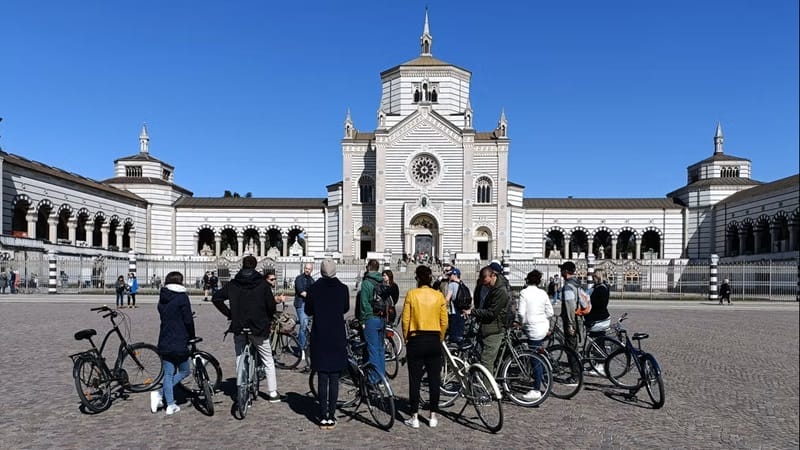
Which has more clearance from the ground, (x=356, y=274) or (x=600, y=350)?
(x=600, y=350)

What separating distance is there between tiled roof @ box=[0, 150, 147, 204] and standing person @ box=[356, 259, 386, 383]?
37604 mm

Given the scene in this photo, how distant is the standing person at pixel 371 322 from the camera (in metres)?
8.02

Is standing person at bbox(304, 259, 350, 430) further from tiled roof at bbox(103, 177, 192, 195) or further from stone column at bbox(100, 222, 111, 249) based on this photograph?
tiled roof at bbox(103, 177, 192, 195)

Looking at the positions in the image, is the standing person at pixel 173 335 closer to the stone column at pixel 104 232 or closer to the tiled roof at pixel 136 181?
the stone column at pixel 104 232

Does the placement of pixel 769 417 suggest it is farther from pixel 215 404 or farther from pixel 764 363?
pixel 215 404

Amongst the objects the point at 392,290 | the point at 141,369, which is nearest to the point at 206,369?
the point at 141,369

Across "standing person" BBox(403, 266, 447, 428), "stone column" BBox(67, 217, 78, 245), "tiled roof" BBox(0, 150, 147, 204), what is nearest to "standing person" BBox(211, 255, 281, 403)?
"standing person" BBox(403, 266, 447, 428)

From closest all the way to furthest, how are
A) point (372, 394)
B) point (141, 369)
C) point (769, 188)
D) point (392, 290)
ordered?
1. point (372, 394)
2. point (141, 369)
3. point (392, 290)
4. point (769, 188)

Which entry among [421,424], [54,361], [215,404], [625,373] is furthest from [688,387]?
[54,361]

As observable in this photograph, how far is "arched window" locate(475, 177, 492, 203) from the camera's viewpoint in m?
51.4

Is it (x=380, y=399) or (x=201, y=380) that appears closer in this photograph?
(x=380, y=399)

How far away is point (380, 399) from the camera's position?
673 centimetres

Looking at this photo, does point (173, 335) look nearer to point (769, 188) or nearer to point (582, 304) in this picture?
point (582, 304)

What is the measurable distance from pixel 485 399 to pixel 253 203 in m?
52.7
